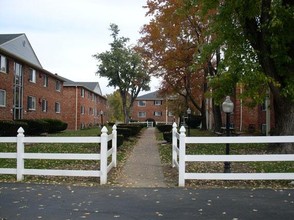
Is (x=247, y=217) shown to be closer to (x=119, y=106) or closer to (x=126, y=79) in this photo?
(x=126, y=79)

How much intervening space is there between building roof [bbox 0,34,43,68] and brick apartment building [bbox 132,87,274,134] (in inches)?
598

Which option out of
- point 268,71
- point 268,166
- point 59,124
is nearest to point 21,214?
point 268,166

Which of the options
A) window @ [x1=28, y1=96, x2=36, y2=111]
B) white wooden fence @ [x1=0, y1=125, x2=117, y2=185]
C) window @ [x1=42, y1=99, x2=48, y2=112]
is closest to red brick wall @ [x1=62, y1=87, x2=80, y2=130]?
window @ [x1=42, y1=99, x2=48, y2=112]

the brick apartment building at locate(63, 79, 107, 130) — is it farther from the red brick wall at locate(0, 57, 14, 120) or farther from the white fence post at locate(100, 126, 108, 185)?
the white fence post at locate(100, 126, 108, 185)

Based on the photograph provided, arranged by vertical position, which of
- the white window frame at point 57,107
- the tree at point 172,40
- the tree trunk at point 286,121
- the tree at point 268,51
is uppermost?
the tree at point 172,40

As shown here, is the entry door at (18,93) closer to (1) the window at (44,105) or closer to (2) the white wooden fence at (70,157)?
(1) the window at (44,105)

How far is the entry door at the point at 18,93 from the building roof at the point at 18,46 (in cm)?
120

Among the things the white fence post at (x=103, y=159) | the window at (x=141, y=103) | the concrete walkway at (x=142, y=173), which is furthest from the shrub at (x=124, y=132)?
the window at (x=141, y=103)

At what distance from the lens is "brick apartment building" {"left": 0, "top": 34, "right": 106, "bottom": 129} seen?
1091 inches

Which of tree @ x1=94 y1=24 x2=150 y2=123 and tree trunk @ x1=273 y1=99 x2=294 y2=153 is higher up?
tree @ x1=94 y1=24 x2=150 y2=123

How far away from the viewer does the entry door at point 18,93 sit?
29.6m

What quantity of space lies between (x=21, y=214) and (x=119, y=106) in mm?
75608

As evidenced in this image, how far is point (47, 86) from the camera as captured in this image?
38312 mm

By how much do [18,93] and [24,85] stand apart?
4.34 ft
